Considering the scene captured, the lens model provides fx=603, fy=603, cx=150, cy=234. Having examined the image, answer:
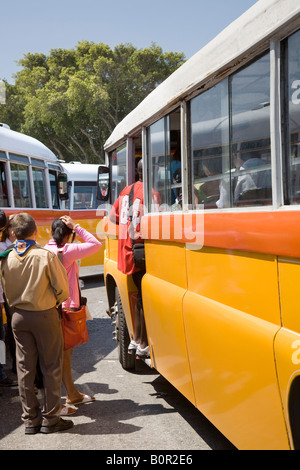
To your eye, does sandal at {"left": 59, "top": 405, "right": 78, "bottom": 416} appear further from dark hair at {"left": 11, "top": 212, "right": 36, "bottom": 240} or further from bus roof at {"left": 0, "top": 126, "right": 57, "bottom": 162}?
bus roof at {"left": 0, "top": 126, "right": 57, "bottom": 162}

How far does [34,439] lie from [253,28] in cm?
335

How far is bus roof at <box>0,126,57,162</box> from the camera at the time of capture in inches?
383

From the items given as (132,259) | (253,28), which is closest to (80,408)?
(132,259)

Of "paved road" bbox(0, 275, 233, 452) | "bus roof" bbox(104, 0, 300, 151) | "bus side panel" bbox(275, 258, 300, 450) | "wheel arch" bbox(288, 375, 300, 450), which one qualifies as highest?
"bus roof" bbox(104, 0, 300, 151)

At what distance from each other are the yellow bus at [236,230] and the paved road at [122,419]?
1.46 ft

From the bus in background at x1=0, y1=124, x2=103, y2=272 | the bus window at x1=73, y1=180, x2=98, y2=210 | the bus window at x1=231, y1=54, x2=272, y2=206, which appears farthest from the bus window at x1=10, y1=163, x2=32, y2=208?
the bus window at x1=231, y1=54, x2=272, y2=206

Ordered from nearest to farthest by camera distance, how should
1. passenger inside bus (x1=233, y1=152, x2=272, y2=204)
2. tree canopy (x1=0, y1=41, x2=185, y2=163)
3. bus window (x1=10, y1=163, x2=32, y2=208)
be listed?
passenger inside bus (x1=233, y1=152, x2=272, y2=204) → bus window (x1=10, y1=163, x2=32, y2=208) → tree canopy (x1=0, y1=41, x2=185, y2=163)

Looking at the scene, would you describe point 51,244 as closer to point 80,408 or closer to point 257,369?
point 80,408

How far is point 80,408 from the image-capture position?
5.38 metres

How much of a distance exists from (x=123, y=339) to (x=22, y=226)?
2.28 meters

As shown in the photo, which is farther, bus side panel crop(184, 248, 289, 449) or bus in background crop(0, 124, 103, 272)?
bus in background crop(0, 124, 103, 272)

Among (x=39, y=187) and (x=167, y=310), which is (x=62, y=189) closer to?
(x=39, y=187)

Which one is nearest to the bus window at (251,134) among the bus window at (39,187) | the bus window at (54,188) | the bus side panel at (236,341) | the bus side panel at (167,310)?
the bus side panel at (236,341)

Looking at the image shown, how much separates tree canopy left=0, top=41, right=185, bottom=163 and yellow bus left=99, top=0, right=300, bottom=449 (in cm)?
2510
